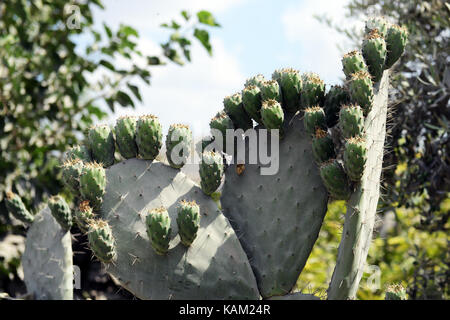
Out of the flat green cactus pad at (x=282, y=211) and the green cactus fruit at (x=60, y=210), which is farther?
the green cactus fruit at (x=60, y=210)

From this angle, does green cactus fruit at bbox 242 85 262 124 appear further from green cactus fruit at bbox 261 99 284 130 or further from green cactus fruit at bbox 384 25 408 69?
green cactus fruit at bbox 384 25 408 69

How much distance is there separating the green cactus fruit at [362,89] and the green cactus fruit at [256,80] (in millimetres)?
350

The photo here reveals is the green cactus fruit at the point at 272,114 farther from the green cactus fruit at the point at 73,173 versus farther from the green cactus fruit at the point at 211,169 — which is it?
the green cactus fruit at the point at 73,173

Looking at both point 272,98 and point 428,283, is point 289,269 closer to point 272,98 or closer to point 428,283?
point 272,98

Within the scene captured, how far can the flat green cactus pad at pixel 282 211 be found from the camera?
6.44ft

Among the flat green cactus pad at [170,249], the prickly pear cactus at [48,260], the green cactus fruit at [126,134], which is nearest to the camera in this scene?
the flat green cactus pad at [170,249]

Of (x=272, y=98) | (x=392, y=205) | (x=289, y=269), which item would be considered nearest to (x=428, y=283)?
(x=392, y=205)

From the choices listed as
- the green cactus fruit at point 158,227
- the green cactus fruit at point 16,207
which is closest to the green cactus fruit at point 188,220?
the green cactus fruit at point 158,227

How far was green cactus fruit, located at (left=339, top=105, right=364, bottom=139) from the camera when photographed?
5.89 ft

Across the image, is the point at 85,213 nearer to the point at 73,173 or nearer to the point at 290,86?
the point at 73,173

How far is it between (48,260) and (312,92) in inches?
55.2

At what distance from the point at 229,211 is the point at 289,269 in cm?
30

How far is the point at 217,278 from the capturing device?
190 cm
